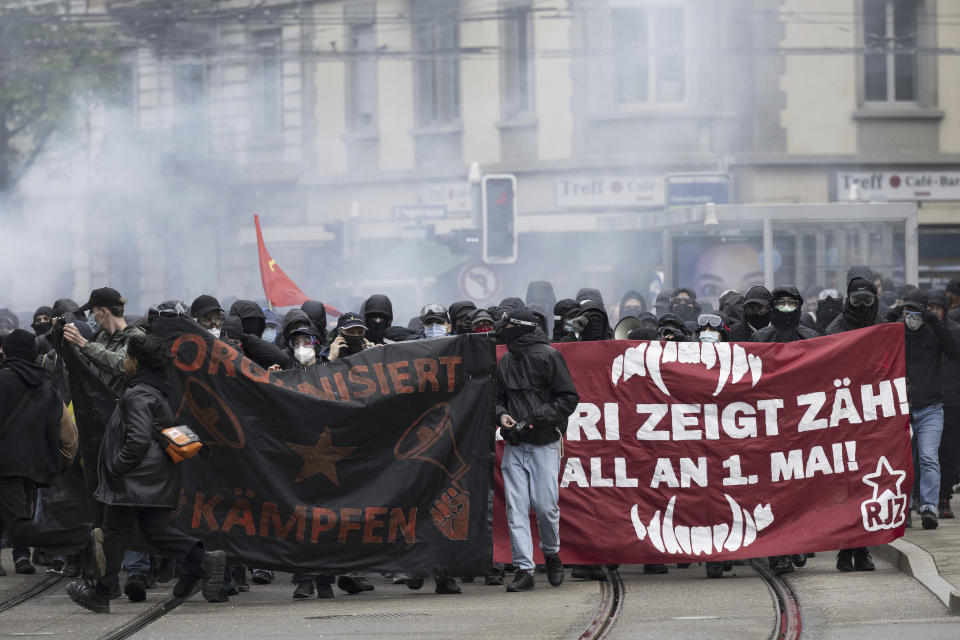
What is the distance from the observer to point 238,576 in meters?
10.1

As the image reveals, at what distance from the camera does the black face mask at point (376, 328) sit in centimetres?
1156

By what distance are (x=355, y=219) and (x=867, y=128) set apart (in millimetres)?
7987

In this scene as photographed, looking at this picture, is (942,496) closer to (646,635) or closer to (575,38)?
(646,635)

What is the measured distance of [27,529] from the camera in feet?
32.0

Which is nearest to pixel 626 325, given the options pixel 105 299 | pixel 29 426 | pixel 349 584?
pixel 349 584

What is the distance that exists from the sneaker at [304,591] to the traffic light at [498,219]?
32.9 ft

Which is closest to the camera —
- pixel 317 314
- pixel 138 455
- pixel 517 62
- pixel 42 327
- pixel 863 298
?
pixel 138 455

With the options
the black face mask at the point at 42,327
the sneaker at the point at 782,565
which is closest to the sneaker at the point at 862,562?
the sneaker at the point at 782,565

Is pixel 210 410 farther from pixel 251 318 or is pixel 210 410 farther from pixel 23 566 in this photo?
pixel 23 566

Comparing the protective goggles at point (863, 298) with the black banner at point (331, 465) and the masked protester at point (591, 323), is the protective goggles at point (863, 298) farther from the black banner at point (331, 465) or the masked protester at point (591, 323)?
the black banner at point (331, 465)

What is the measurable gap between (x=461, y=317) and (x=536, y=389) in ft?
6.72

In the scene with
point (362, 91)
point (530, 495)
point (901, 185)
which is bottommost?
point (530, 495)

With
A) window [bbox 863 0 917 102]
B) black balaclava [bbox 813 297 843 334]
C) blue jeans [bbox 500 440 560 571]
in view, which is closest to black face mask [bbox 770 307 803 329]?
blue jeans [bbox 500 440 560 571]

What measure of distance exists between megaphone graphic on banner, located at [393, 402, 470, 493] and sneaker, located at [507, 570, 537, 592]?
22.9 inches
